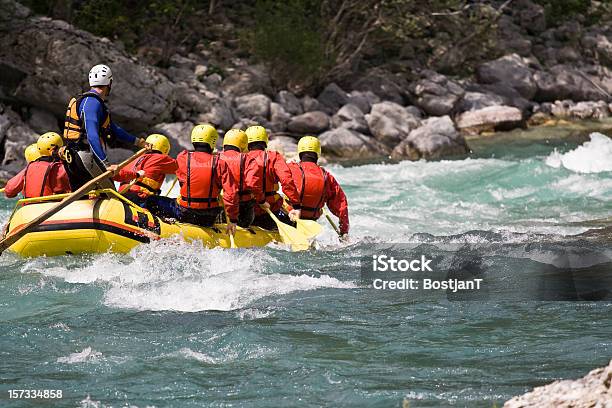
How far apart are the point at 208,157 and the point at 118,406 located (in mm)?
4067

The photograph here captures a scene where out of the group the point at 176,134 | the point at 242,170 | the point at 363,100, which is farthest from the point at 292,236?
the point at 363,100

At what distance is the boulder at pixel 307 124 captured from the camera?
19141 mm

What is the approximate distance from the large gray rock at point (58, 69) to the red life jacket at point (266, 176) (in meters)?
8.41

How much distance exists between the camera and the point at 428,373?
4.72 meters

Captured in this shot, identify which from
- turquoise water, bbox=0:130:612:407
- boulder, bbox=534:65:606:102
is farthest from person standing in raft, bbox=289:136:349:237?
boulder, bbox=534:65:606:102

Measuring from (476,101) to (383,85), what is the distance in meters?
2.56

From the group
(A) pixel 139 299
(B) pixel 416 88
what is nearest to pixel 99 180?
(A) pixel 139 299

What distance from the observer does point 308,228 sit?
8.40 meters

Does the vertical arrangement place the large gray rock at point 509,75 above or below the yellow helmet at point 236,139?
above

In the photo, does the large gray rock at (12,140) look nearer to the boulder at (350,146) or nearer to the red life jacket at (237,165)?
the boulder at (350,146)

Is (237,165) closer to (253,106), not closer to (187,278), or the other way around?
(187,278)

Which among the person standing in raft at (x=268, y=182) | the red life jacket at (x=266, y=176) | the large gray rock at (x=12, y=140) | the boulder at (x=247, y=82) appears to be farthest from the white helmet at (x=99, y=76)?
the boulder at (x=247, y=82)

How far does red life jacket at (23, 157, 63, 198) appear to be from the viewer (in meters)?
8.38

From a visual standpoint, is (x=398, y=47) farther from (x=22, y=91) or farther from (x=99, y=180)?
(x=99, y=180)
